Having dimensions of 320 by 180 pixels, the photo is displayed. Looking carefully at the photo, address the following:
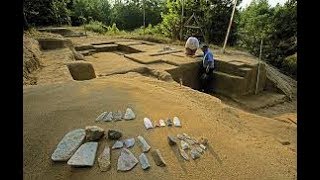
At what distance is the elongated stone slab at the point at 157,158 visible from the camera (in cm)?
257

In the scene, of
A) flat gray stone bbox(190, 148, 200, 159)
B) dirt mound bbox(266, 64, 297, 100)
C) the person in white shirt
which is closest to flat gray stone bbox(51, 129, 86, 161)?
flat gray stone bbox(190, 148, 200, 159)

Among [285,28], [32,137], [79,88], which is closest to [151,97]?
[79,88]

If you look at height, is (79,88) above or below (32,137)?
above

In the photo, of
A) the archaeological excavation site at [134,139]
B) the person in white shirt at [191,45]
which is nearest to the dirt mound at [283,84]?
the person in white shirt at [191,45]

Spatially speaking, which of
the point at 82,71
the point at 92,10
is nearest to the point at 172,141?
the point at 82,71

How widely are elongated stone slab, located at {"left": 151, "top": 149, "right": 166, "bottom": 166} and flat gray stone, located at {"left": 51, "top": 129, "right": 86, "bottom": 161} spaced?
25.0 inches

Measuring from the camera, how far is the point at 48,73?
6.03 metres

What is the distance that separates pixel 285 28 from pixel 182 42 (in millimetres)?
4331

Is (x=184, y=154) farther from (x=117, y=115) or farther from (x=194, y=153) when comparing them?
(x=117, y=115)

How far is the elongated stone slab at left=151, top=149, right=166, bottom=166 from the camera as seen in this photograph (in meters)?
2.57

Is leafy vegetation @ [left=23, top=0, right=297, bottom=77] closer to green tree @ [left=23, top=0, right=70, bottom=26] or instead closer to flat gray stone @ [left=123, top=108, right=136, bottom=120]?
green tree @ [left=23, top=0, right=70, bottom=26]

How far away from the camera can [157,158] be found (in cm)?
261
